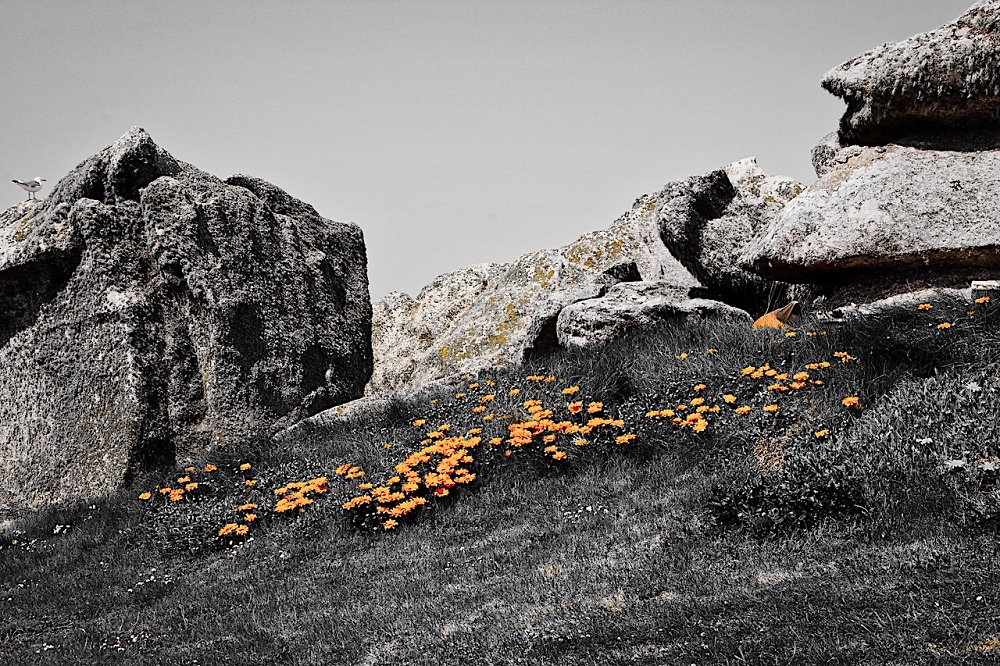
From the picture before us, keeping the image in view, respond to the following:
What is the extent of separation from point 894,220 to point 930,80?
1.91 metres

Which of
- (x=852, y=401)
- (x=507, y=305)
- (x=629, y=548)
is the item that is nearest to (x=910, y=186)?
(x=852, y=401)

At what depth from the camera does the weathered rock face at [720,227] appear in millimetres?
11188

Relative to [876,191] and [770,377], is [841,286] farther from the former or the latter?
[770,377]

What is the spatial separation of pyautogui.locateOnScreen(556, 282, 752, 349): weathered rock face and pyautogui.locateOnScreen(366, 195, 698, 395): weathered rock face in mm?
505

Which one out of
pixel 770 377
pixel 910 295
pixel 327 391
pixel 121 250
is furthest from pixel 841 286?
pixel 121 250

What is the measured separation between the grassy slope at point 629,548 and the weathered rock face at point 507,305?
81.4 inches

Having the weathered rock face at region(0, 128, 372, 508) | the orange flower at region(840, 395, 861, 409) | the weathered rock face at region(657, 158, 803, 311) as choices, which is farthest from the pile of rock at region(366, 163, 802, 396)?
the orange flower at region(840, 395, 861, 409)

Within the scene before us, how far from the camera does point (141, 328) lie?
30.2ft

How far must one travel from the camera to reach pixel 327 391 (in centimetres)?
1045

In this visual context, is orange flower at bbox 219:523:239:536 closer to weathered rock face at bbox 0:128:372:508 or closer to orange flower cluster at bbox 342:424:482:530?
orange flower cluster at bbox 342:424:482:530

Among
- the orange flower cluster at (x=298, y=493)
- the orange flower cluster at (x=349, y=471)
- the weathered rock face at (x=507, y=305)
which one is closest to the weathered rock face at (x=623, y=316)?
the weathered rock face at (x=507, y=305)

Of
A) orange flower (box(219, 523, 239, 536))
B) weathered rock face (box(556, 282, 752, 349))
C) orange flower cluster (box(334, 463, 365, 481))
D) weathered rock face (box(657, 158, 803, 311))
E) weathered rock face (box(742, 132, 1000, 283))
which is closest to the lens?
orange flower (box(219, 523, 239, 536))

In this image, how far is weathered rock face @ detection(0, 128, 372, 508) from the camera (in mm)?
8891

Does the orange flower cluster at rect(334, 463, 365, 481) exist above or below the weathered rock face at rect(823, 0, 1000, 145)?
below
